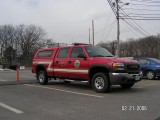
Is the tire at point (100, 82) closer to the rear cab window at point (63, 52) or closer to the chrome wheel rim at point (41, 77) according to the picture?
the rear cab window at point (63, 52)

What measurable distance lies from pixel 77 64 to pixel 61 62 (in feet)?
3.84

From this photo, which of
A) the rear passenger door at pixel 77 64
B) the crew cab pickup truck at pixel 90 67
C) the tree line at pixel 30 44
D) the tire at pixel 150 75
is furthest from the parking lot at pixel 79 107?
the tree line at pixel 30 44

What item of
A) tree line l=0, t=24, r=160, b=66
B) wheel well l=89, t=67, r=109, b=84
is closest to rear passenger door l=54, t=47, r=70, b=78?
wheel well l=89, t=67, r=109, b=84

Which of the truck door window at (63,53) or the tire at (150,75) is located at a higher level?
the truck door window at (63,53)

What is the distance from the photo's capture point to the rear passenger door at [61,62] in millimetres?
12488

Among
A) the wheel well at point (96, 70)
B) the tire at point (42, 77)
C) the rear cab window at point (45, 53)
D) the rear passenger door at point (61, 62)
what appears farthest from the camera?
the tire at point (42, 77)

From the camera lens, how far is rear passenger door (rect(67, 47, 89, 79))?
11453 millimetres

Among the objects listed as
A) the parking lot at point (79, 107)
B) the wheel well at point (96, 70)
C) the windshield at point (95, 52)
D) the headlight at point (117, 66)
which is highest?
the windshield at point (95, 52)

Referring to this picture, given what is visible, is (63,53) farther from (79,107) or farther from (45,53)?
(79,107)

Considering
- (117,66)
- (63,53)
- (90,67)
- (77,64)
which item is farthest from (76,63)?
(117,66)

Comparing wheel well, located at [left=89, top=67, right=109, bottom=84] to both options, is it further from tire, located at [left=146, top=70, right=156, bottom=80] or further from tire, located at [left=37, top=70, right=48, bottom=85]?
tire, located at [left=146, top=70, right=156, bottom=80]

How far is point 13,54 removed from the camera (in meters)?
88.6

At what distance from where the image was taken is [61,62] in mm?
12664

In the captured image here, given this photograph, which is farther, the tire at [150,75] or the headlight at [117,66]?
the tire at [150,75]
